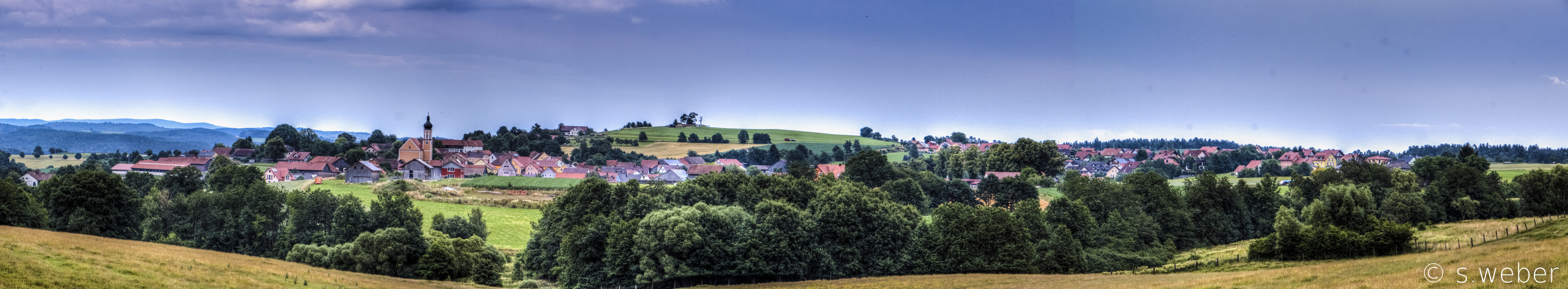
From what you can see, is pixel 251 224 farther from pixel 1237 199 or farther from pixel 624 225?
pixel 1237 199

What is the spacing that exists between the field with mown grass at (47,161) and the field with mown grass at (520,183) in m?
92.5

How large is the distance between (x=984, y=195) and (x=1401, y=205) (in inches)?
1315

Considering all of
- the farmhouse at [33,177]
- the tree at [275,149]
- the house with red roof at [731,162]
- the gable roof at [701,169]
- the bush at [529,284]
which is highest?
the tree at [275,149]

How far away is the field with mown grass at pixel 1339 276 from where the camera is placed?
21.5m

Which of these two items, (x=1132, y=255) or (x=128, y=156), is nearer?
(x=1132, y=255)

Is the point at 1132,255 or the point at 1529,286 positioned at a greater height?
the point at 1529,286

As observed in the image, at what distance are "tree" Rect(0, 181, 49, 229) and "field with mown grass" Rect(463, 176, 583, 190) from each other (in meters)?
44.0

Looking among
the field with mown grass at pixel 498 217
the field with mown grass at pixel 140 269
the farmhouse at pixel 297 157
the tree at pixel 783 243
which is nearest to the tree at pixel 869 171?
the field with mown grass at pixel 498 217

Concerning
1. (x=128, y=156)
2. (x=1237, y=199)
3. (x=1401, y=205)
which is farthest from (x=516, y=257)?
(x=128, y=156)

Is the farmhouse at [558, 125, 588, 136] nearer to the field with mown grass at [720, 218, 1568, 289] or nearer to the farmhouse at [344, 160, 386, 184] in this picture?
the farmhouse at [344, 160, 386, 184]

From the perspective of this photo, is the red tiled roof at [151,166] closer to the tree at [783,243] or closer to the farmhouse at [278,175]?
the farmhouse at [278,175]

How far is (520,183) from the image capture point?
312 ft

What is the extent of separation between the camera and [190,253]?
34.2 metres

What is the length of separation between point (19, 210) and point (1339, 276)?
2464 inches
